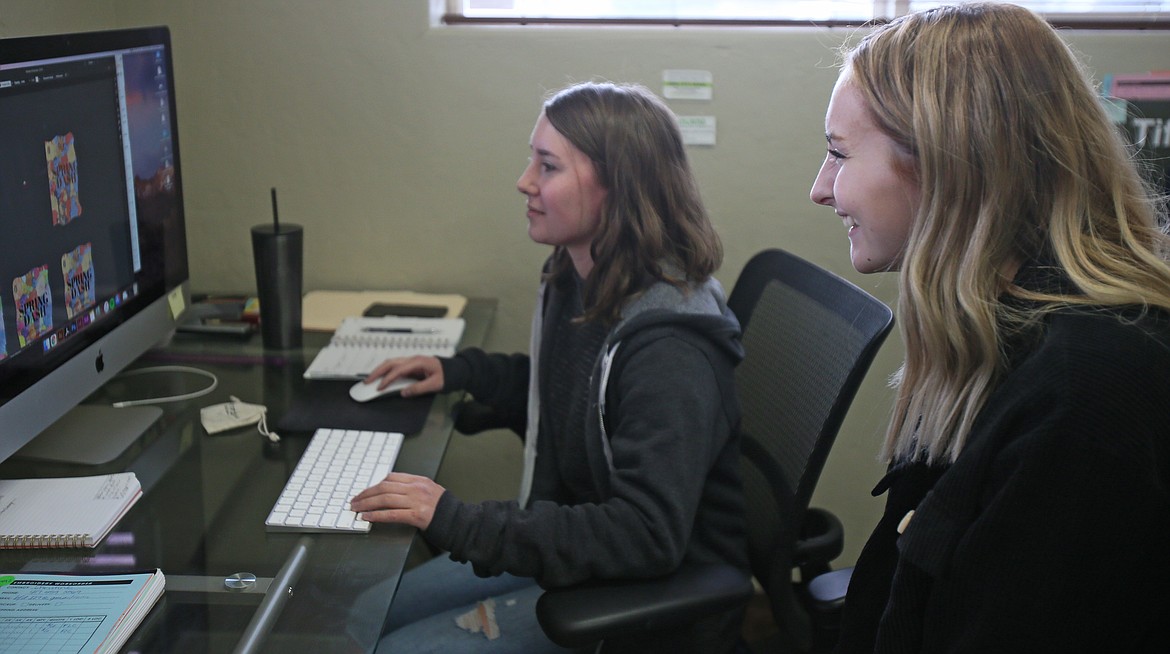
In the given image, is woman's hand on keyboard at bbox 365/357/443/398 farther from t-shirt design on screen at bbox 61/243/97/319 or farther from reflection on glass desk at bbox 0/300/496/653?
t-shirt design on screen at bbox 61/243/97/319

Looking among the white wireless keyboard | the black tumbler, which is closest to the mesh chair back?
the white wireless keyboard

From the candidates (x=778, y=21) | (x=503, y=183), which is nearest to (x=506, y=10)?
(x=503, y=183)

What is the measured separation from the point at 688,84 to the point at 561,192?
2.35 feet

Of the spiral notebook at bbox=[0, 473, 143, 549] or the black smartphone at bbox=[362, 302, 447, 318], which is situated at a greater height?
the black smartphone at bbox=[362, 302, 447, 318]

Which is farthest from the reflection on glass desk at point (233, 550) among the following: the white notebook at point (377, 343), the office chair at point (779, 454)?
the office chair at point (779, 454)

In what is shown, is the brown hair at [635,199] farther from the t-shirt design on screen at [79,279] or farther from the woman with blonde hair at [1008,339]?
the t-shirt design on screen at [79,279]

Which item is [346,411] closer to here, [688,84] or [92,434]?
[92,434]

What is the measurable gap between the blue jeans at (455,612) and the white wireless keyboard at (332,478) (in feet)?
0.61

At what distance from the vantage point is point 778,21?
2051 mm

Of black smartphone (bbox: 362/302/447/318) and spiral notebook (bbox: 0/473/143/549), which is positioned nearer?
spiral notebook (bbox: 0/473/143/549)

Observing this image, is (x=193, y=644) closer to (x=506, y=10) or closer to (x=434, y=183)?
(x=434, y=183)

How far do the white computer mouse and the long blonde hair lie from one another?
89 centimetres

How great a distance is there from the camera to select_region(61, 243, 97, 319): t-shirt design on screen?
123 centimetres

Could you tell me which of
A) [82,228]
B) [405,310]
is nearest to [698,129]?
[405,310]
